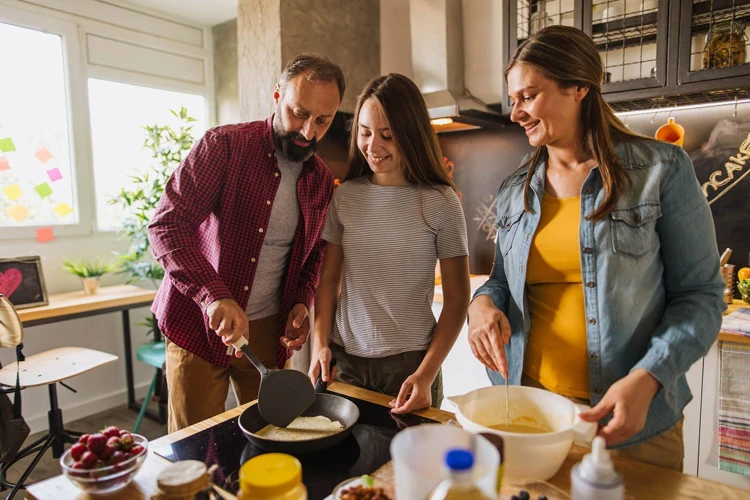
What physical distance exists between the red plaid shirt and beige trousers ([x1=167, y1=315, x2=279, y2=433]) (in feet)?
0.11

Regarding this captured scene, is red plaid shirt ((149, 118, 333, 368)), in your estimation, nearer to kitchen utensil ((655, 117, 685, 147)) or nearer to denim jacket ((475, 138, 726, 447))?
denim jacket ((475, 138, 726, 447))

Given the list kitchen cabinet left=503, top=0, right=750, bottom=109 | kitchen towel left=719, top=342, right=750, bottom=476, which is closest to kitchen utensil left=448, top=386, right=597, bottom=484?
kitchen towel left=719, top=342, right=750, bottom=476

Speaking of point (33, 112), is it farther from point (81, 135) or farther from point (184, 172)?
point (184, 172)

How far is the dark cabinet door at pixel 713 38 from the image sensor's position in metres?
1.95

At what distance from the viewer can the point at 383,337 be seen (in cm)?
131

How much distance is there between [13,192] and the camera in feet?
9.71

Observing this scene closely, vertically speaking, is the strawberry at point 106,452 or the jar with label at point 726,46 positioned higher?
the jar with label at point 726,46

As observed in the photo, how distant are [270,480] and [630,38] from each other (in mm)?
2284

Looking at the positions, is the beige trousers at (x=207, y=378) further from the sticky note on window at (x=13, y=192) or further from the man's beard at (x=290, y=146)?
the sticky note on window at (x=13, y=192)

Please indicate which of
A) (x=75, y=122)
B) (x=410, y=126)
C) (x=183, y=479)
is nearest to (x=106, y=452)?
(x=183, y=479)

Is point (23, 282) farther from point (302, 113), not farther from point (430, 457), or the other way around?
point (430, 457)

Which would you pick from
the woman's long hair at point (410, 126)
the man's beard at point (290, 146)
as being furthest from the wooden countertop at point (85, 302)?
the woman's long hair at point (410, 126)

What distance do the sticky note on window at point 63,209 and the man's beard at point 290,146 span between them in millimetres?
2251

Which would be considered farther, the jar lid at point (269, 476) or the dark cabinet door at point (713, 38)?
the dark cabinet door at point (713, 38)
